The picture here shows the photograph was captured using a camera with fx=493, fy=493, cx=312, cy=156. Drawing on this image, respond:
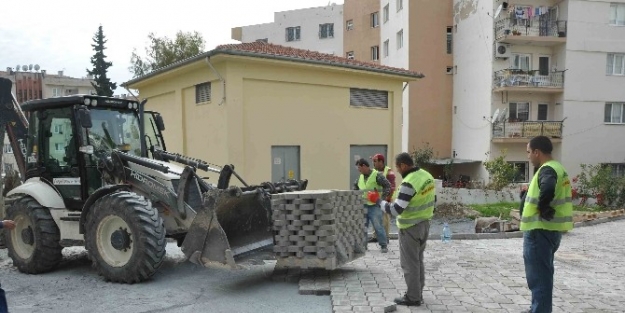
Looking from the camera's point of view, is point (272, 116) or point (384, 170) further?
point (272, 116)

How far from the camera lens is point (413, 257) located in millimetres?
5656

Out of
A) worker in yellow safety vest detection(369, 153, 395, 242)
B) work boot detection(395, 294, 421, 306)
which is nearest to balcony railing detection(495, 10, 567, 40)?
worker in yellow safety vest detection(369, 153, 395, 242)

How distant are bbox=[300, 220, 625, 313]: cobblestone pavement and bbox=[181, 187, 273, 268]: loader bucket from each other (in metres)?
0.95

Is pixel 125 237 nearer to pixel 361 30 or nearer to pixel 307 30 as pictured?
pixel 361 30

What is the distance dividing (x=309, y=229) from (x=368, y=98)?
1189 cm

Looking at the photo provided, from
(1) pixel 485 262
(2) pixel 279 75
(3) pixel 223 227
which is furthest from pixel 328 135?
(3) pixel 223 227

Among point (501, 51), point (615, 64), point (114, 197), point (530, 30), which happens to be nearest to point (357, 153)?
point (114, 197)

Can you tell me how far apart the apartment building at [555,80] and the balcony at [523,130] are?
0.05 meters

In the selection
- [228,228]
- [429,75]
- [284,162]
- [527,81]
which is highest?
[429,75]

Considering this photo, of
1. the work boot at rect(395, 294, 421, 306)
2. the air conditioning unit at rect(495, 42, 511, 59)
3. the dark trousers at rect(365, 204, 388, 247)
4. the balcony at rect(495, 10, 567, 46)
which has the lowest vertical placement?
the work boot at rect(395, 294, 421, 306)

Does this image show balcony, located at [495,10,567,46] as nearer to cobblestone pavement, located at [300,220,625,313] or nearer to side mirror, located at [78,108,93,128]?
cobblestone pavement, located at [300,220,625,313]

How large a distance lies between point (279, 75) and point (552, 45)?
60.8 feet

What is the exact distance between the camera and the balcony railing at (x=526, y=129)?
25562 millimetres

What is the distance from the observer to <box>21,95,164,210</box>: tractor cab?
25.3 ft
